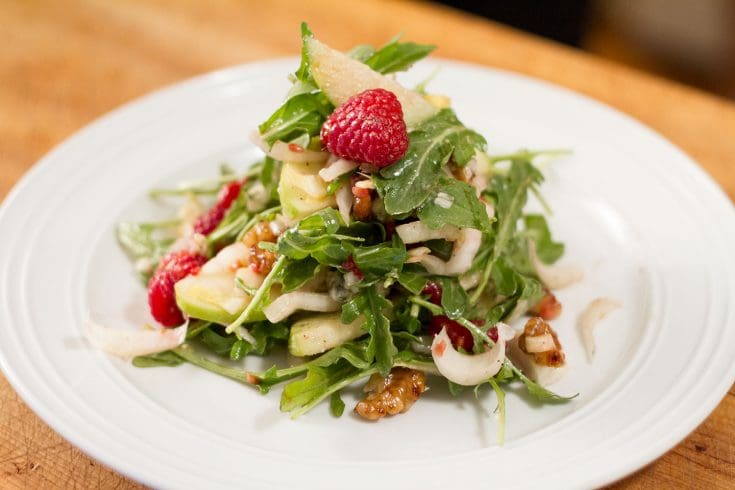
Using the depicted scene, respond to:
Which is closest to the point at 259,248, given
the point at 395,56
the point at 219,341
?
the point at 219,341

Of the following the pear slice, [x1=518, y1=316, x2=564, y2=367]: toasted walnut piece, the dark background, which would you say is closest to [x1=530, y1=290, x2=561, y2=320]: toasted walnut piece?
[x1=518, y1=316, x2=564, y2=367]: toasted walnut piece

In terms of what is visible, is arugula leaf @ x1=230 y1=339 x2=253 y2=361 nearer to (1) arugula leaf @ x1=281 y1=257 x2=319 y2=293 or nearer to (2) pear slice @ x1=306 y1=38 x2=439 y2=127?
(1) arugula leaf @ x1=281 y1=257 x2=319 y2=293

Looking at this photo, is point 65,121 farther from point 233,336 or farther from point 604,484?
point 604,484

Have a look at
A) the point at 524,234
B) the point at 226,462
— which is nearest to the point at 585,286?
the point at 524,234

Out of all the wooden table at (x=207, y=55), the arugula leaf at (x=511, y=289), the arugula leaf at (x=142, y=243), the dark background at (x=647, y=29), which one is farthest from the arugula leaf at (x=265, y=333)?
the dark background at (x=647, y=29)

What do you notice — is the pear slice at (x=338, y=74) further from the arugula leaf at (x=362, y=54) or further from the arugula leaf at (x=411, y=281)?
the arugula leaf at (x=411, y=281)

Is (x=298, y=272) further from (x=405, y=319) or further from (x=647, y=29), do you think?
(x=647, y=29)
